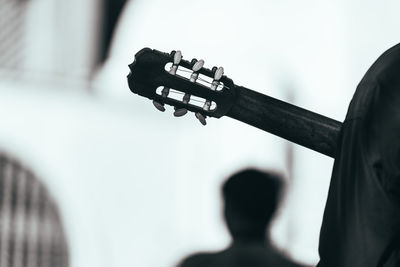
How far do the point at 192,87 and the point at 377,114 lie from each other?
0.35 meters

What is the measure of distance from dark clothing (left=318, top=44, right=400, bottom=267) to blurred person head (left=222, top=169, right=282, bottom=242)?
150 cm

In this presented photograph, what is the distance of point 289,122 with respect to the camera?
2.32 metres

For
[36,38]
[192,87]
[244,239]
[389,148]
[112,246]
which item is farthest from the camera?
[36,38]

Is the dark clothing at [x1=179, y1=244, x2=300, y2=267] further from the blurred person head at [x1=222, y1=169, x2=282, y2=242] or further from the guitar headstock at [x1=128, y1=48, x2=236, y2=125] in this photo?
the guitar headstock at [x1=128, y1=48, x2=236, y2=125]

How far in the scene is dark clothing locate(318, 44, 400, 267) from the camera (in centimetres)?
213

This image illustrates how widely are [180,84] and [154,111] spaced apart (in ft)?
42.1

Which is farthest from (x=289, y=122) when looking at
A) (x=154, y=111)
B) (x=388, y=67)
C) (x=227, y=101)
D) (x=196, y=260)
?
(x=154, y=111)

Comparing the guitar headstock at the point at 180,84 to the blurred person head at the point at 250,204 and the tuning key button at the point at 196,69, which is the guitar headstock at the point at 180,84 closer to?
the tuning key button at the point at 196,69

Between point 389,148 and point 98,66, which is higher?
point 98,66

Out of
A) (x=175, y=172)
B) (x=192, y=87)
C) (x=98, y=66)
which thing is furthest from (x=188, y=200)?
(x=192, y=87)

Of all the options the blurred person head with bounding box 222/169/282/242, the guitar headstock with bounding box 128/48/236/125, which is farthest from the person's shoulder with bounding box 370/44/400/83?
the blurred person head with bounding box 222/169/282/242

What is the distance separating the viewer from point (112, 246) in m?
14.2

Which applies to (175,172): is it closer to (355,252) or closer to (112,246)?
(112,246)

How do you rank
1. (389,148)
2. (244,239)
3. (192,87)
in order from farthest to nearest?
(244,239)
(192,87)
(389,148)
